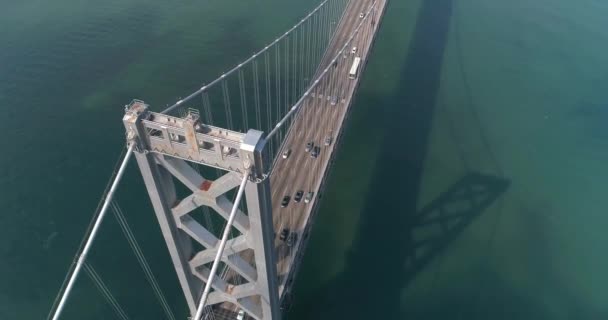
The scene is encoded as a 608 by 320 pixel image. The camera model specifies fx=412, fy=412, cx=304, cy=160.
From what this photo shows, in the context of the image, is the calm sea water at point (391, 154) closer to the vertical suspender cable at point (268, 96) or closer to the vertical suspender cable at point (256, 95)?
the vertical suspender cable at point (268, 96)

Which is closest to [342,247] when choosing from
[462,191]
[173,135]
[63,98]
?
[462,191]

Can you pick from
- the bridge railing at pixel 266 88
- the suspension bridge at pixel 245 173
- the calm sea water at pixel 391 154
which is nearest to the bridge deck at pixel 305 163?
the suspension bridge at pixel 245 173

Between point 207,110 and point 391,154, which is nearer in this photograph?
point 207,110

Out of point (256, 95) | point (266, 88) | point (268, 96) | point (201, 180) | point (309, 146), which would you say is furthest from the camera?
point (266, 88)

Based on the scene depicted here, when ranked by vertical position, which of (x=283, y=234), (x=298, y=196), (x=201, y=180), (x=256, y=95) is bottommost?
(x=283, y=234)

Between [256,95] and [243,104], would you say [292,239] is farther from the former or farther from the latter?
[256,95]

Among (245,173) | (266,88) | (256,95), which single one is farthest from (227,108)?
(245,173)
